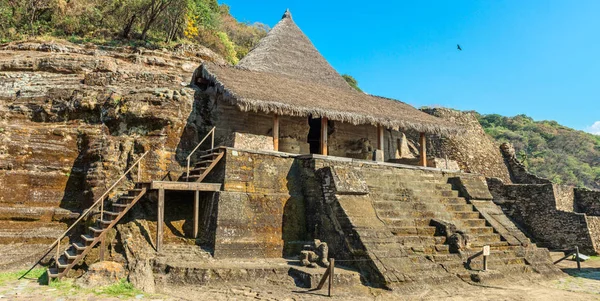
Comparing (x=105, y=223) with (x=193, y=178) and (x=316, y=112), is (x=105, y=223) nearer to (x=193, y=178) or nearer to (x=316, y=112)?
(x=193, y=178)

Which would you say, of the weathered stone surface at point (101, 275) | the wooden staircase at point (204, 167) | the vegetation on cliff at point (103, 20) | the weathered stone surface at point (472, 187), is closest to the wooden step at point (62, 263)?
the weathered stone surface at point (101, 275)

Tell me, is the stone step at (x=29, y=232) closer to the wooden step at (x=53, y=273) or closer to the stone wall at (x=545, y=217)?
the wooden step at (x=53, y=273)

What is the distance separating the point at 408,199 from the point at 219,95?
5886 mm

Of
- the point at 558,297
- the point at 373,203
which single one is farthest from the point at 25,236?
the point at 558,297

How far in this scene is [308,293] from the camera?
704 centimetres

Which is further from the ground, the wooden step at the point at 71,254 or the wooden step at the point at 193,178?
the wooden step at the point at 193,178

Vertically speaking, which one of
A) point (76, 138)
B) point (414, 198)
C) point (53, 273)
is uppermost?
point (76, 138)

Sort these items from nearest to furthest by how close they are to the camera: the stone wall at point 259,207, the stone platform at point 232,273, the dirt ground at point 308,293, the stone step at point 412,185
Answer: the dirt ground at point 308,293 < the stone platform at point 232,273 < the stone wall at point 259,207 < the stone step at point 412,185

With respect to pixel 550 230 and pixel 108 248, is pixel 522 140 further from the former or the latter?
pixel 108 248

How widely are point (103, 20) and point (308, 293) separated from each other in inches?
768

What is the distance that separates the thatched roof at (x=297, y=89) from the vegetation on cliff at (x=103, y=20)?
22.2 ft

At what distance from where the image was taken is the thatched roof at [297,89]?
10.4 m

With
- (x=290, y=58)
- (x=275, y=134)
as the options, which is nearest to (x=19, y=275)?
(x=275, y=134)

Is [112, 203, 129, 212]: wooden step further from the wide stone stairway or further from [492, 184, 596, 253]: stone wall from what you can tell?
[492, 184, 596, 253]: stone wall
